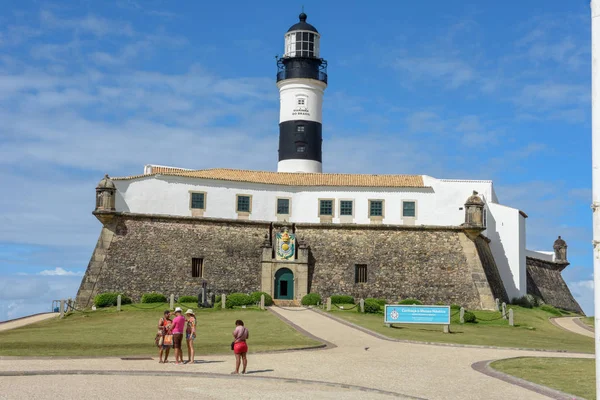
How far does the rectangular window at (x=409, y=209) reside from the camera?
5249cm

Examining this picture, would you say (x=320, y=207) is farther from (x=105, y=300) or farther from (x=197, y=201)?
(x=105, y=300)

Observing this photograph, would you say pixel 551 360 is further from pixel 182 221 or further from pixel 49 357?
pixel 182 221

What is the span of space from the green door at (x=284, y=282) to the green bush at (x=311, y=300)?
7.09 feet

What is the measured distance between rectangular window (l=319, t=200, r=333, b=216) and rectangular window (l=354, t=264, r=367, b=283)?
4220 millimetres

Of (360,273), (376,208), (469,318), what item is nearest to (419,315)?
(469,318)

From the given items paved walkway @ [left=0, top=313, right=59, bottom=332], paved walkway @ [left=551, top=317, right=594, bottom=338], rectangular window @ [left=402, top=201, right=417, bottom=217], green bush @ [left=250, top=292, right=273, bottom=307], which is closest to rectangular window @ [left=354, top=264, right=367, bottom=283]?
rectangular window @ [left=402, top=201, right=417, bottom=217]

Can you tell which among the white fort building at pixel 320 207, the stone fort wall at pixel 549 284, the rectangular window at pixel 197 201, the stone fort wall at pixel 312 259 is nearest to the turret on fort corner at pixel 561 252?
the stone fort wall at pixel 549 284

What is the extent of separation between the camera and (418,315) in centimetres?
3534

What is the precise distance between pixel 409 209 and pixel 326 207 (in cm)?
562

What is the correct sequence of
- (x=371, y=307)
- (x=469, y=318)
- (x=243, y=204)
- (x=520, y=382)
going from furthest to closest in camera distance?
1. (x=243, y=204)
2. (x=371, y=307)
3. (x=469, y=318)
4. (x=520, y=382)

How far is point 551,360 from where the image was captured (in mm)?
23688

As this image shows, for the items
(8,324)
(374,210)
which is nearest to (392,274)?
(374,210)

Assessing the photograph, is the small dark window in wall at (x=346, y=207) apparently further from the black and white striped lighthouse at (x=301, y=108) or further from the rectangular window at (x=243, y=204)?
the black and white striped lighthouse at (x=301, y=108)

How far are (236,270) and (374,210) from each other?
10.2 m
